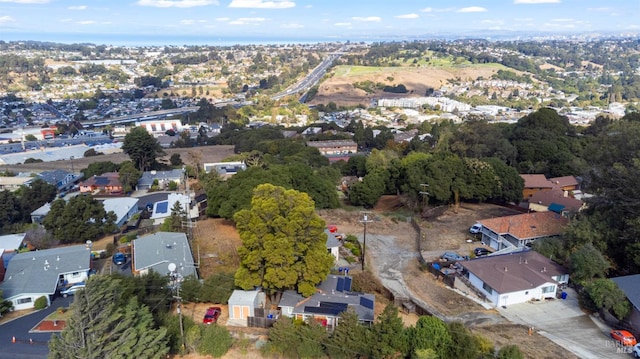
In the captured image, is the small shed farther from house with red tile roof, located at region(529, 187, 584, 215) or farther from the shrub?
house with red tile roof, located at region(529, 187, 584, 215)

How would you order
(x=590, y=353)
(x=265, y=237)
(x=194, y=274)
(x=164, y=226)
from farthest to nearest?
(x=164, y=226)
(x=194, y=274)
(x=265, y=237)
(x=590, y=353)

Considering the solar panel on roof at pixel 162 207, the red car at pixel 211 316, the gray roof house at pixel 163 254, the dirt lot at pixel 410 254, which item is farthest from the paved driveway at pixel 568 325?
the solar panel on roof at pixel 162 207

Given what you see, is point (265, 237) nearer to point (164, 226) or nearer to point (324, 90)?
point (164, 226)

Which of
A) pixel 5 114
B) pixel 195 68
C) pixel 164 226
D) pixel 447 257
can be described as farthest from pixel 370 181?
pixel 195 68

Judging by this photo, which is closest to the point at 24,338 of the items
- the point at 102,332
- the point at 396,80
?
the point at 102,332

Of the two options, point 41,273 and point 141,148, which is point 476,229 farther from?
point 141,148
